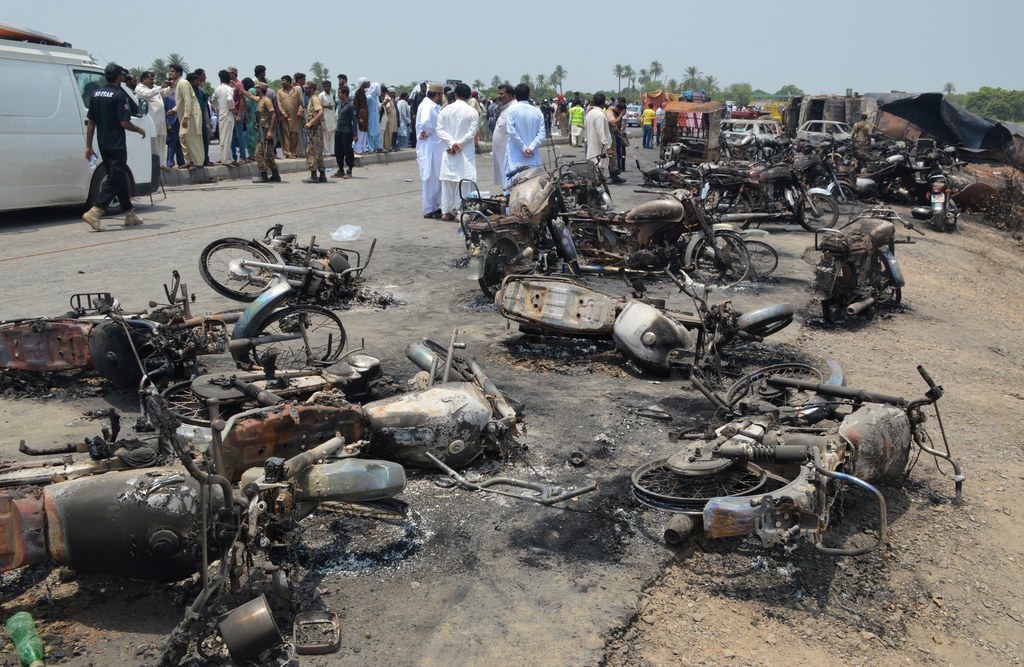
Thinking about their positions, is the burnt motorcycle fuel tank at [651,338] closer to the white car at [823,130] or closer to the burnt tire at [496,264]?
the burnt tire at [496,264]

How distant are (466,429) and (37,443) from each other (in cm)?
270

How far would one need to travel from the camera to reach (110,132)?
1045cm

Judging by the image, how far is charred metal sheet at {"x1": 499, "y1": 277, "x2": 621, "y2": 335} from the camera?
6.92 meters

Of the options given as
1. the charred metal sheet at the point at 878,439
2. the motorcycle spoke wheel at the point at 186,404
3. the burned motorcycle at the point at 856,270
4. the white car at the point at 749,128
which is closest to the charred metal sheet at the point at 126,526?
the motorcycle spoke wheel at the point at 186,404

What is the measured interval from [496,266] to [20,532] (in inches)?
235

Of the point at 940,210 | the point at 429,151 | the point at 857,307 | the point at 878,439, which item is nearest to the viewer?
the point at 878,439

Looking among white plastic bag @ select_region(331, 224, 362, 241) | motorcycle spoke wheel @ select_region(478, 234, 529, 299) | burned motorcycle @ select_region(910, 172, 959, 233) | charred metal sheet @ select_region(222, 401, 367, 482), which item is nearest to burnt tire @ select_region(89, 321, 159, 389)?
charred metal sheet @ select_region(222, 401, 367, 482)

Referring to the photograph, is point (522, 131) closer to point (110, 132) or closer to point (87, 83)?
point (110, 132)

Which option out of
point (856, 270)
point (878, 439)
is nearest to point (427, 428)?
point (878, 439)

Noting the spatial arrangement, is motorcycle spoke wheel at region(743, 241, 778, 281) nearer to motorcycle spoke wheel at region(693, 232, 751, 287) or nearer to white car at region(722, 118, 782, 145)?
motorcycle spoke wheel at region(693, 232, 751, 287)

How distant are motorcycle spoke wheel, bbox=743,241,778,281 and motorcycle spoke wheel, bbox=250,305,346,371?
5959 mm

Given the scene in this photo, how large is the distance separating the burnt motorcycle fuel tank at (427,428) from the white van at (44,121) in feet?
28.1

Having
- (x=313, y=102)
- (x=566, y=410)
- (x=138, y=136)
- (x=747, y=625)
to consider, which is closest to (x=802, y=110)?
(x=313, y=102)

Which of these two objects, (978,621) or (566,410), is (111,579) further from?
(978,621)
